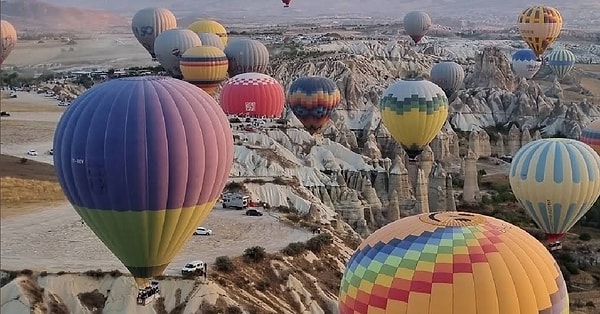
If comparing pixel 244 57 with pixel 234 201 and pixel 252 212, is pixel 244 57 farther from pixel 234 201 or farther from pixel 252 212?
pixel 252 212

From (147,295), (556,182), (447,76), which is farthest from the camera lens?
(447,76)

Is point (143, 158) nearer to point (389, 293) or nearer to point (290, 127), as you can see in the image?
point (389, 293)

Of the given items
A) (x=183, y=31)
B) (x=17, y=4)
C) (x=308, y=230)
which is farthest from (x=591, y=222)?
(x=17, y=4)

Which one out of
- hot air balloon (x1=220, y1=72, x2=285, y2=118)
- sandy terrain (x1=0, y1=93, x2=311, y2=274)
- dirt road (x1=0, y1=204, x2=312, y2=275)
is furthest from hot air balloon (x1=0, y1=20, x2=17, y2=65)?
hot air balloon (x1=220, y1=72, x2=285, y2=118)

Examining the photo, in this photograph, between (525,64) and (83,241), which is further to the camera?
(525,64)

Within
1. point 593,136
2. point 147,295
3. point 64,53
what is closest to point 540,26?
point 593,136

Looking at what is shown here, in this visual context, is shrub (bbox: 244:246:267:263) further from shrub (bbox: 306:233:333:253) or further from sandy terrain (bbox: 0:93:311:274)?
shrub (bbox: 306:233:333:253)
